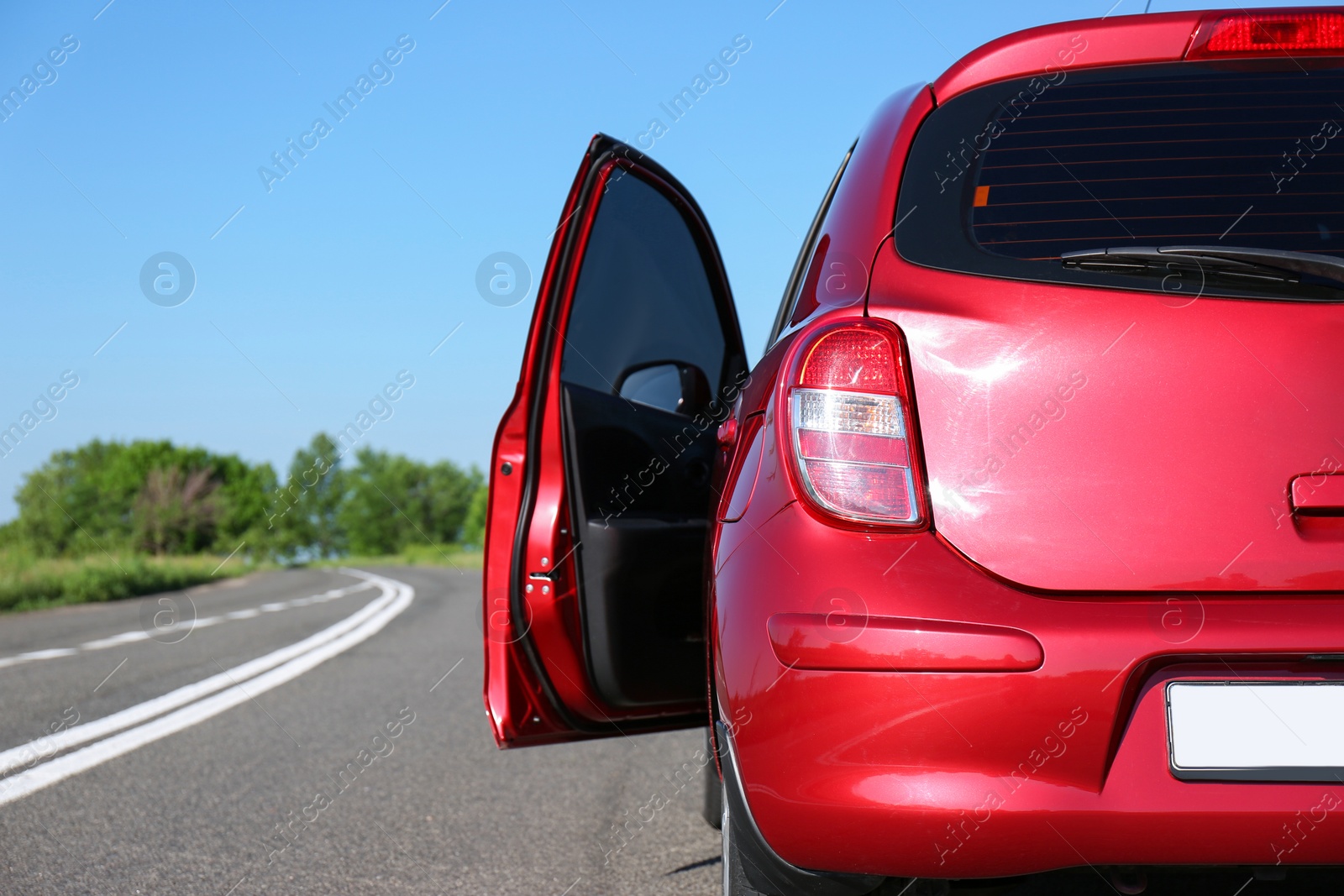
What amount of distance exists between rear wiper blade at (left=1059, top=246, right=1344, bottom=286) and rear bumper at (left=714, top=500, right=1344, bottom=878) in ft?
1.65

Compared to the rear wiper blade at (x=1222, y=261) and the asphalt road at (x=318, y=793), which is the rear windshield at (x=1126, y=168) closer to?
the rear wiper blade at (x=1222, y=261)

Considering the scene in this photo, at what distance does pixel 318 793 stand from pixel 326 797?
0.07 m

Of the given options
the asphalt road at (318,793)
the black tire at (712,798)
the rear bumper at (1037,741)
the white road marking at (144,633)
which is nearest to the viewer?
the rear bumper at (1037,741)

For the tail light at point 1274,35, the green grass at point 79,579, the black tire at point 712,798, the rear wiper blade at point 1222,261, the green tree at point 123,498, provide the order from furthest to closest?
the green tree at point 123,498 < the green grass at point 79,579 < the black tire at point 712,798 < the tail light at point 1274,35 < the rear wiper blade at point 1222,261

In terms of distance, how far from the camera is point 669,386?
3250 mm

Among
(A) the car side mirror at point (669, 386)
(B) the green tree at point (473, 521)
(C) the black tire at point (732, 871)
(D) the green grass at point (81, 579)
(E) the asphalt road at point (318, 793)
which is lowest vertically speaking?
(B) the green tree at point (473, 521)

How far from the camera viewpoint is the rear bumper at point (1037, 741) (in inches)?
58.5

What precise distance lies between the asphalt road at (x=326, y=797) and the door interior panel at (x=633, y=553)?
652 mm

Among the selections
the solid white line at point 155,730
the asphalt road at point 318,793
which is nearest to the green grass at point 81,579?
the solid white line at point 155,730

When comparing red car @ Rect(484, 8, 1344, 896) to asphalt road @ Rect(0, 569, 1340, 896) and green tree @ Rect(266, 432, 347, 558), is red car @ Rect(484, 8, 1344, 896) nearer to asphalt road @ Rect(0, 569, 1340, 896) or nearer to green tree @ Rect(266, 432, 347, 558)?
asphalt road @ Rect(0, 569, 1340, 896)

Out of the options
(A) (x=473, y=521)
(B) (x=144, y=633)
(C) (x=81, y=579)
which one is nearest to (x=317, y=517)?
(A) (x=473, y=521)

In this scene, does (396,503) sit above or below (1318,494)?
below

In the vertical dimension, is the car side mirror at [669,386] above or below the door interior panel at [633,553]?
above

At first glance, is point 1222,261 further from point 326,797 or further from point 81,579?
point 81,579
